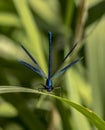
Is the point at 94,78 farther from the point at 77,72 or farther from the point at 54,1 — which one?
the point at 54,1

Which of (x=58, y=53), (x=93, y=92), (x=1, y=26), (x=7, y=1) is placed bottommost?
(x=93, y=92)

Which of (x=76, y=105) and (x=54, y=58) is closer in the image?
(x=76, y=105)

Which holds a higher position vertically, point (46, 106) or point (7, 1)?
point (7, 1)

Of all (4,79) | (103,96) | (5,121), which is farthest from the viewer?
(5,121)

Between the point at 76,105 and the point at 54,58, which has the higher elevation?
the point at 54,58

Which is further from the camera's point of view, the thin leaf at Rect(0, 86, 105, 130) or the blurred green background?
the blurred green background

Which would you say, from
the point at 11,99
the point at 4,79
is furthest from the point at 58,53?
the point at 11,99

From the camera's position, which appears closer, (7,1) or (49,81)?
(49,81)

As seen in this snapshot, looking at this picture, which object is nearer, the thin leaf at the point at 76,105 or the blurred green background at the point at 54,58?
the thin leaf at the point at 76,105
